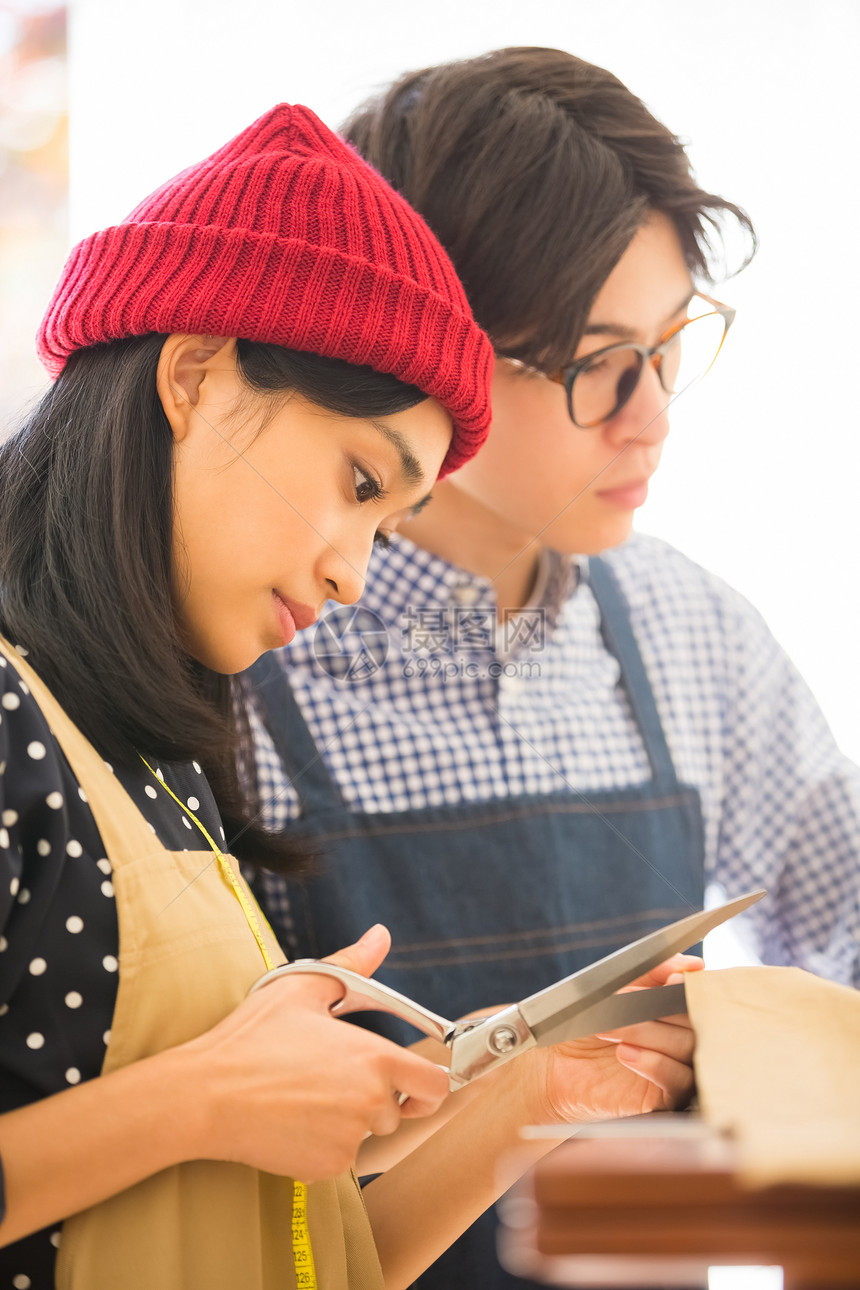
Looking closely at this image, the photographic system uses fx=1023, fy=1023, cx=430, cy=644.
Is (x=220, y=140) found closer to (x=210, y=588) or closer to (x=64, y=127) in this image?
(x=64, y=127)

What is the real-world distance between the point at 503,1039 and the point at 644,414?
16.6 inches

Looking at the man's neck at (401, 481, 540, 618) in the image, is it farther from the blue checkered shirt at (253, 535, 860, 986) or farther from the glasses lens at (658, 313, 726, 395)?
the glasses lens at (658, 313, 726, 395)

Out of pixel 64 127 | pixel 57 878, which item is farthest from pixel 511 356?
pixel 64 127

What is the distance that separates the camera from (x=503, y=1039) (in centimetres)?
41

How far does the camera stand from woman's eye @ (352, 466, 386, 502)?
0.48 m

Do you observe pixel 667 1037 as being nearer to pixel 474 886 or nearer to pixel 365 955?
pixel 365 955

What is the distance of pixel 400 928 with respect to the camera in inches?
26.7

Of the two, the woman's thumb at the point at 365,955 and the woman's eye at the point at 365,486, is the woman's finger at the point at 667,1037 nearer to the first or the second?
the woman's thumb at the point at 365,955

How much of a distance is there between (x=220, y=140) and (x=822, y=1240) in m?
0.91

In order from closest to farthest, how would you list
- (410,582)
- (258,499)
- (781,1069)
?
1. (781,1069)
2. (258,499)
3. (410,582)

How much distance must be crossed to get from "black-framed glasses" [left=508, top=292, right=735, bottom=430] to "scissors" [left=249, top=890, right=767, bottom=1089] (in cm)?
35

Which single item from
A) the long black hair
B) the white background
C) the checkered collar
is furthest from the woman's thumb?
the white background

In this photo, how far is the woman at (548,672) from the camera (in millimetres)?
643

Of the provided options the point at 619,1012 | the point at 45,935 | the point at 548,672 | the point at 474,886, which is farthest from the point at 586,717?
the point at 45,935
